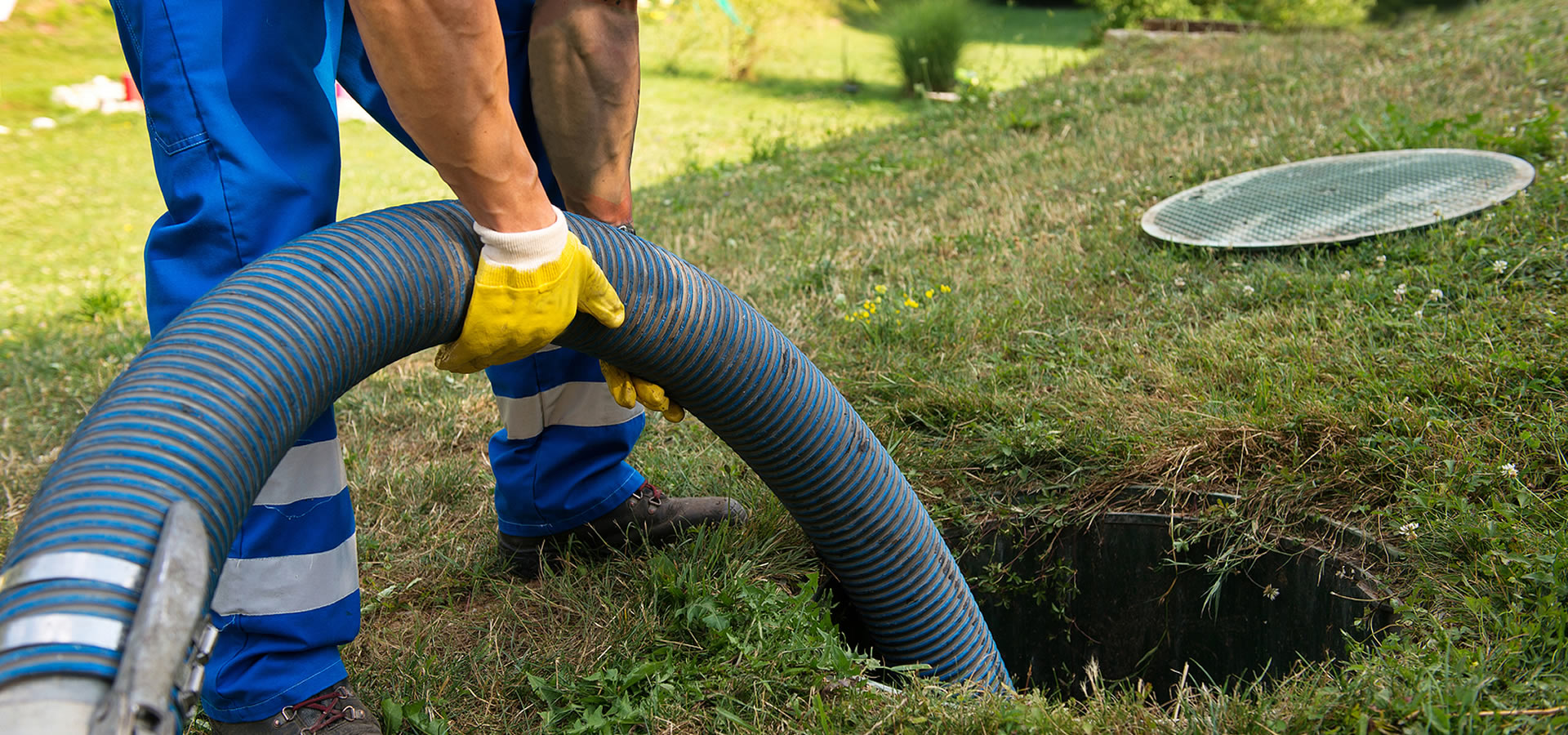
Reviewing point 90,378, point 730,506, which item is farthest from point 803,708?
point 90,378

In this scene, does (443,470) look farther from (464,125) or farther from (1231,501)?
(1231,501)

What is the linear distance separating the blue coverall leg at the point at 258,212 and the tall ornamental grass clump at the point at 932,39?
8.80 metres

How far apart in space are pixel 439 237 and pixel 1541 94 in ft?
15.8

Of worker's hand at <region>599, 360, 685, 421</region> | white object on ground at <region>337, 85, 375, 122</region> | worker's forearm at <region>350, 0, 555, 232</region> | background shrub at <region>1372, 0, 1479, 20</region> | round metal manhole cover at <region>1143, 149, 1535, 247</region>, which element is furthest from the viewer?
background shrub at <region>1372, 0, 1479, 20</region>

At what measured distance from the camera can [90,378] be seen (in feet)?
11.6

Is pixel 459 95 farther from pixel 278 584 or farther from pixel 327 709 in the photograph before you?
pixel 327 709

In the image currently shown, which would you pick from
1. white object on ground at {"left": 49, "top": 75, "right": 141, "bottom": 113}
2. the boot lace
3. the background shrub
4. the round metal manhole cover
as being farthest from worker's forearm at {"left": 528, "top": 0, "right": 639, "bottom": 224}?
the background shrub

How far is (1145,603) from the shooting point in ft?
7.79

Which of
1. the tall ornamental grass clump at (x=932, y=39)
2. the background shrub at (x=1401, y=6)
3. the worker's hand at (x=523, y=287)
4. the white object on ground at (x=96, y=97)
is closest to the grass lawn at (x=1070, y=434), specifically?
the worker's hand at (x=523, y=287)

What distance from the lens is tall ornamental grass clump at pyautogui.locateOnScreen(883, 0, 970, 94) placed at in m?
10.1

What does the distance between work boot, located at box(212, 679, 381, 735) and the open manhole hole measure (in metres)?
0.97

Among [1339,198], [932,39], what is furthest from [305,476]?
[932,39]

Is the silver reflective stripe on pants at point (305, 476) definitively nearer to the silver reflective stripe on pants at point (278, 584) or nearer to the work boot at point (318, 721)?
the silver reflective stripe on pants at point (278, 584)

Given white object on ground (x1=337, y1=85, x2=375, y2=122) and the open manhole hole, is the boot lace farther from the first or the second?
white object on ground (x1=337, y1=85, x2=375, y2=122)
